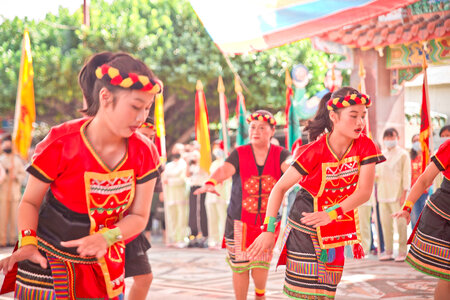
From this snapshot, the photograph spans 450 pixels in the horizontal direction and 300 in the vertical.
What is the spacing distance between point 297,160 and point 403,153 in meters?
5.23

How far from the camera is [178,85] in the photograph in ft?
57.5

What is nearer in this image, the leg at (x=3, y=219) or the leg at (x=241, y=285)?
→ the leg at (x=241, y=285)

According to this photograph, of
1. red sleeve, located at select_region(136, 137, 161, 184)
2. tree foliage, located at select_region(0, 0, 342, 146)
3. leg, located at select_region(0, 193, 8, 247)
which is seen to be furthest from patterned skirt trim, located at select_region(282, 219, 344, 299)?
tree foliage, located at select_region(0, 0, 342, 146)

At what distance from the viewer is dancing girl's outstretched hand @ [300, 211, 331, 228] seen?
407 centimetres

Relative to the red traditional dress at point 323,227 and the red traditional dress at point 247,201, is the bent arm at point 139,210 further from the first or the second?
the red traditional dress at point 247,201

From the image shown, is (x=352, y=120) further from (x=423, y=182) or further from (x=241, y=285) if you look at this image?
(x=241, y=285)

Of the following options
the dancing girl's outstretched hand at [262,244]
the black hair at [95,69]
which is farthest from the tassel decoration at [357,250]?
the black hair at [95,69]

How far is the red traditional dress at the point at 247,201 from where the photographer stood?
5.64 meters

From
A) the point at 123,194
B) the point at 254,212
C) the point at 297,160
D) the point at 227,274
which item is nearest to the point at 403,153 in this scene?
the point at 227,274

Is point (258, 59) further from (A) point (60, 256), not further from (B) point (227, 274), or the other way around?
(A) point (60, 256)

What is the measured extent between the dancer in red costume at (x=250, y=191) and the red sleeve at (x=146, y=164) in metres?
2.36

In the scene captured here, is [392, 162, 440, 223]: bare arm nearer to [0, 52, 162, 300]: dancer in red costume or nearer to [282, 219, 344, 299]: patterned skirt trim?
[282, 219, 344, 299]: patterned skirt trim

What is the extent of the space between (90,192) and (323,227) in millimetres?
1800

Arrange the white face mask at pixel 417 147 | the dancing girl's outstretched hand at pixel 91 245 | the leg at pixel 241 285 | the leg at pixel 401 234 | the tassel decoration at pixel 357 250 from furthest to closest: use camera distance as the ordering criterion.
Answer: the white face mask at pixel 417 147 < the leg at pixel 401 234 < the leg at pixel 241 285 < the tassel decoration at pixel 357 250 < the dancing girl's outstretched hand at pixel 91 245
